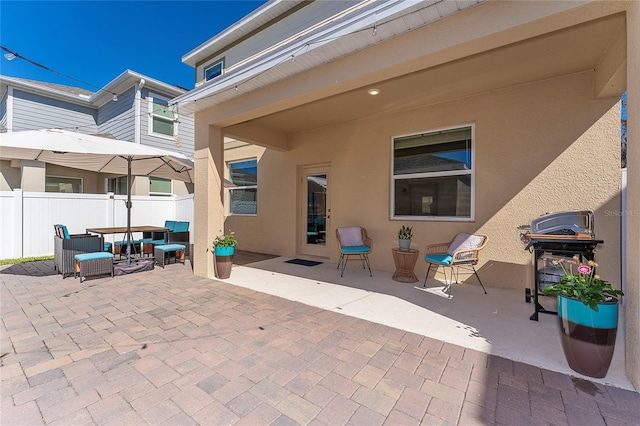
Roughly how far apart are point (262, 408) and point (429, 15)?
3.48 metres

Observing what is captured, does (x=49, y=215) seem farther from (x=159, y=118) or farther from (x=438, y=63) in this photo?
(x=438, y=63)

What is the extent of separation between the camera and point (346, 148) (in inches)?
244

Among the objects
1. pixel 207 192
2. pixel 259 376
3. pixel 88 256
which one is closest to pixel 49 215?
pixel 88 256

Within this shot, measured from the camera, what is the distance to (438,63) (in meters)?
2.93

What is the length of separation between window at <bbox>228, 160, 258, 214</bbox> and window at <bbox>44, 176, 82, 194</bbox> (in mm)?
6435

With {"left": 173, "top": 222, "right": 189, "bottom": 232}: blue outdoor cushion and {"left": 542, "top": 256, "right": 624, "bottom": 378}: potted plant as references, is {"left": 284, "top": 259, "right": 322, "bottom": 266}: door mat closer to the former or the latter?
{"left": 173, "top": 222, "right": 189, "bottom": 232}: blue outdoor cushion

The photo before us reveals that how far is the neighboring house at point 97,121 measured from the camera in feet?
29.6

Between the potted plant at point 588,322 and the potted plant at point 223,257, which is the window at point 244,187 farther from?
the potted plant at point 588,322

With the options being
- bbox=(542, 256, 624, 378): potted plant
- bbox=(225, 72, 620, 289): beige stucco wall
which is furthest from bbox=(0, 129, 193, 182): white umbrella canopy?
bbox=(542, 256, 624, 378): potted plant

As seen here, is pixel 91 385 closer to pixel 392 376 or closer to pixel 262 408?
pixel 262 408

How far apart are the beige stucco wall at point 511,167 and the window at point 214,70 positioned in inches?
188

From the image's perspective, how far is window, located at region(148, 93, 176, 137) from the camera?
9.41 meters

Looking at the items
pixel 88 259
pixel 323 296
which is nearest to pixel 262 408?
pixel 323 296

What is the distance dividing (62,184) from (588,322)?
13.9m
